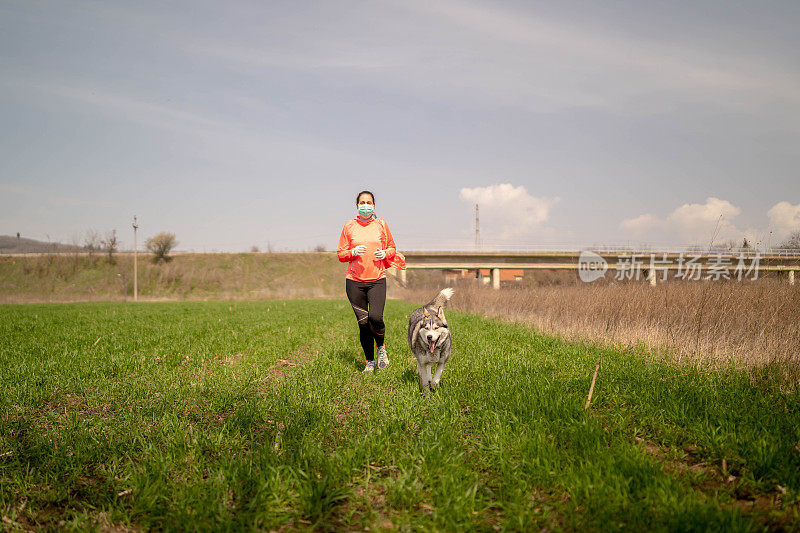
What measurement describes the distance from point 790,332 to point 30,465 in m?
11.4

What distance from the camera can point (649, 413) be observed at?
160 inches

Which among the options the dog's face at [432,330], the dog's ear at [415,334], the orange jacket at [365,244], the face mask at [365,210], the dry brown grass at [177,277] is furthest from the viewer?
the dry brown grass at [177,277]

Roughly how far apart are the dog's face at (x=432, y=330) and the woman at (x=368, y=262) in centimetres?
147

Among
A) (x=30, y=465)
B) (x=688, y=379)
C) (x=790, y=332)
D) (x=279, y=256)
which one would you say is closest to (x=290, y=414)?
(x=30, y=465)

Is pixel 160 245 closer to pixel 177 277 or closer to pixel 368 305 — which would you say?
pixel 177 277

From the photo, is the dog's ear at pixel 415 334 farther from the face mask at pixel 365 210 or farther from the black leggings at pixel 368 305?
the face mask at pixel 365 210

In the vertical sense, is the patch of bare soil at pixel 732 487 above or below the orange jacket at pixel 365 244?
below

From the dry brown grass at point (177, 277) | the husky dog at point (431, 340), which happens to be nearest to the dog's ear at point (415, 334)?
the husky dog at point (431, 340)

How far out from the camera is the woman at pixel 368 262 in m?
6.24

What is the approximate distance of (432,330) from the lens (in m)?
4.67

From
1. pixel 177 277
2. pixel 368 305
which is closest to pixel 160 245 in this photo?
pixel 177 277

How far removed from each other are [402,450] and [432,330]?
1499 mm

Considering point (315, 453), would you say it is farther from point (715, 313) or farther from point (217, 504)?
point (715, 313)

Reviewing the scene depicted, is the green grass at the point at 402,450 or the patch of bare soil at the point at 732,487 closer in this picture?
the patch of bare soil at the point at 732,487
